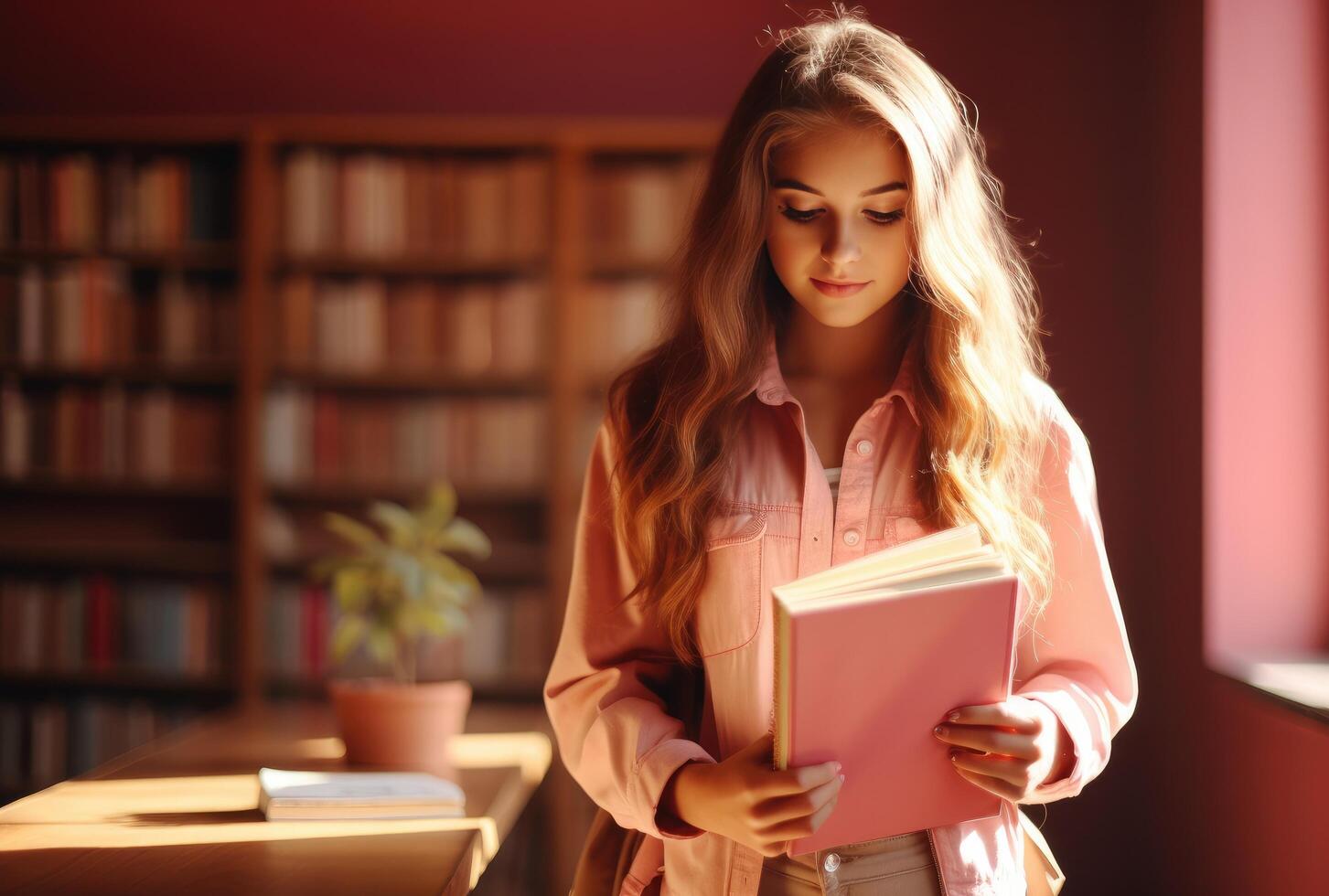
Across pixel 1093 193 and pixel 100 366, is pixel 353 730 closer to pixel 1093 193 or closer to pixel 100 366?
pixel 100 366

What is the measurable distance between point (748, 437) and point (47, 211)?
10.6 feet

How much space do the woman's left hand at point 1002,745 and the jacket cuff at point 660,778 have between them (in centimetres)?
23

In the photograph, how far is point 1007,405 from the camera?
1161 millimetres

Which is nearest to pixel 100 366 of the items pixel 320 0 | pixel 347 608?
pixel 320 0

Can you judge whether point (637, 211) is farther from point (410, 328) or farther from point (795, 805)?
point (795, 805)

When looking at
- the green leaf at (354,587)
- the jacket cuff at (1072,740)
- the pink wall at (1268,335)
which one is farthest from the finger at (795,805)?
the pink wall at (1268,335)

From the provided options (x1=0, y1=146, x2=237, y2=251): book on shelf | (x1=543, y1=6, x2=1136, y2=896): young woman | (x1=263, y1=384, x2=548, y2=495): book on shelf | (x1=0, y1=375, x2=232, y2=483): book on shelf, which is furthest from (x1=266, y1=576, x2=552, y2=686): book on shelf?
(x1=543, y1=6, x2=1136, y2=896): young woman

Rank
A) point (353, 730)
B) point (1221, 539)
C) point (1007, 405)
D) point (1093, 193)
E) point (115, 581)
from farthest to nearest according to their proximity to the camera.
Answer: point (115, 581) → point (1093, 193) → point (1221, 539) → point (353, 730) → point (1007, 405)

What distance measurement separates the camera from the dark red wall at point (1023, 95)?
9.43 feet

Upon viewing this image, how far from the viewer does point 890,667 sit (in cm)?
94

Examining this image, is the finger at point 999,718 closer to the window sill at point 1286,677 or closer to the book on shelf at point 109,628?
the window sill at point 1286,677

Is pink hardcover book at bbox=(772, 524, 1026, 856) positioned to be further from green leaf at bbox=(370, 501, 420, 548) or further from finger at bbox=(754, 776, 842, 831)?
green leaf at bbox=(370, 501, 420, 548)

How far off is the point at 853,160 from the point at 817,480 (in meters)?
0.31

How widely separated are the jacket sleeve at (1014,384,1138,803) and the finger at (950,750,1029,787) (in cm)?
12
